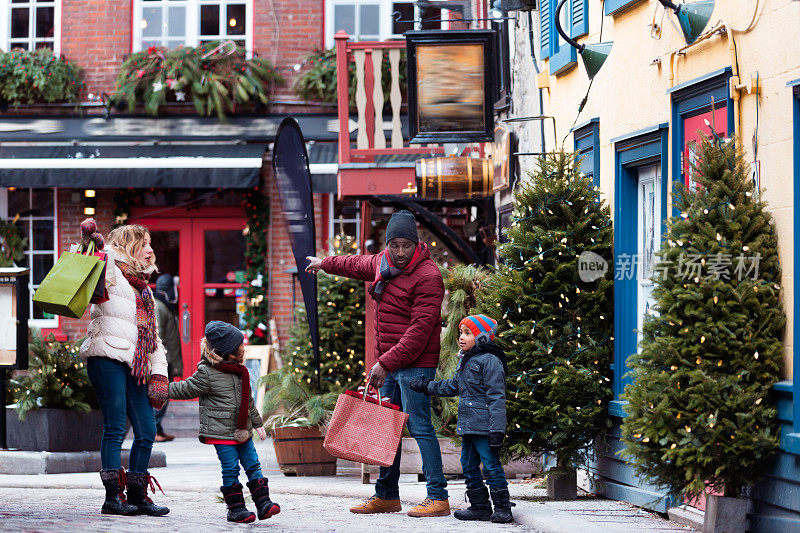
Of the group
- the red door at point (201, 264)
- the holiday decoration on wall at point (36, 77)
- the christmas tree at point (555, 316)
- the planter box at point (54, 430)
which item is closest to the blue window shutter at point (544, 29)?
the christmas tree at point (555, 316)

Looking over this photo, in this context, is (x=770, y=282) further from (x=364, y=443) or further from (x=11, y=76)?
(x=11, y=76)

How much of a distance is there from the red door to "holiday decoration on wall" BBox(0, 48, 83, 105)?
76.9 inches

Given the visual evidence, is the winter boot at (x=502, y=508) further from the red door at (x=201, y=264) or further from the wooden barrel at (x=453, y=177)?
the red door at (x=201, y=264)

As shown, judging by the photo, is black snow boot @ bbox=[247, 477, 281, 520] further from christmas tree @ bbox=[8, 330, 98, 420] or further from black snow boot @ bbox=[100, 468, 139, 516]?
christmas tree @ bbox=[8, 330, 98, 420]

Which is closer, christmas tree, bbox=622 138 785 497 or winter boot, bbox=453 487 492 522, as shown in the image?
christmas tree, bbox=622 138 785 497

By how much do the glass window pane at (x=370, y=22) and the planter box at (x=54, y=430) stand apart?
7.62m

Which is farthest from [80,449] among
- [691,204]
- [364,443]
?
[691,204]

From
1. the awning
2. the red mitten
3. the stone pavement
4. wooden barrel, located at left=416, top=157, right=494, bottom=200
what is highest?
the awning

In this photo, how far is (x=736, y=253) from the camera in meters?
6.20

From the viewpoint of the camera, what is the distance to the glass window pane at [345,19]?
17.0 metres

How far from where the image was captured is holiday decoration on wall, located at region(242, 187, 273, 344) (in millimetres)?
16594

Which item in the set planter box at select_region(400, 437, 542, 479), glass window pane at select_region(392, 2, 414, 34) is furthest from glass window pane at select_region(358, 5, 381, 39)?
planter box at select_region(400, 437, 542, 479)

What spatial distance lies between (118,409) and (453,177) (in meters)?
4.63

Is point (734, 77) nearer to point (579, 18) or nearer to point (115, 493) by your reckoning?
point (579, 18)
